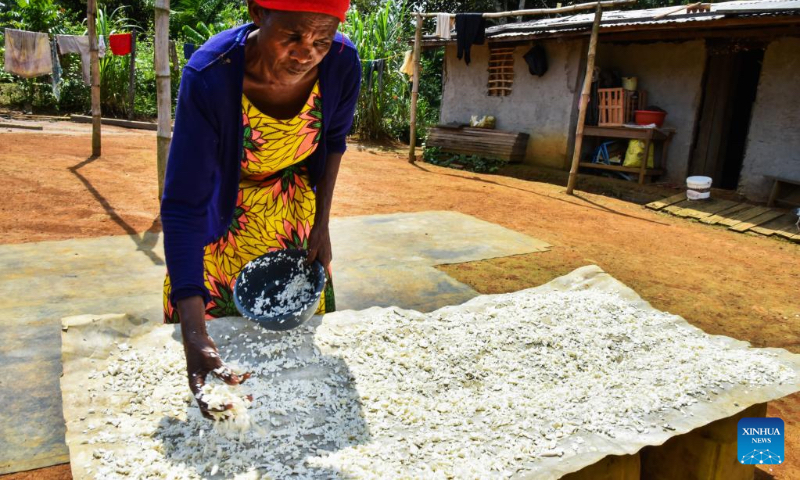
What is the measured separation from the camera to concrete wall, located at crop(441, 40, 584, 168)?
8.86 meters

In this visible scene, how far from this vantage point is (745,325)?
338 cm

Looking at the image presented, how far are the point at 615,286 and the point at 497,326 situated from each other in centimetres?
83

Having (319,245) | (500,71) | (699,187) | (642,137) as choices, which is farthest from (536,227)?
(500,71)

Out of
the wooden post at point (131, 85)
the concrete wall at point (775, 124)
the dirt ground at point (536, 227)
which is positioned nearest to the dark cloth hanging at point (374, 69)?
the dirt ground at point (536, 227)

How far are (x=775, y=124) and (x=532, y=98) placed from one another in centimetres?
354

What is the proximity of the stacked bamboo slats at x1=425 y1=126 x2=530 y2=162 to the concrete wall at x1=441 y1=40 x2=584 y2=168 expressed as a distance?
26 centimetres

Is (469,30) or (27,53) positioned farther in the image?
(27,53)

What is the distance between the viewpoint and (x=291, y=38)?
1.30 metres

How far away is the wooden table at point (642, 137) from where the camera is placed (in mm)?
7738

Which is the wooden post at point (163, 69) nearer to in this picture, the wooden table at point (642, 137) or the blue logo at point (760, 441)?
the blue logo at point (760, 441)

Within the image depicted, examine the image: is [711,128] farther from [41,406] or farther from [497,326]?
[41,406]

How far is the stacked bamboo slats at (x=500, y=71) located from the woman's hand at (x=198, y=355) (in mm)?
9309

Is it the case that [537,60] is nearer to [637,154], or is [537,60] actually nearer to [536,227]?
[637,154]

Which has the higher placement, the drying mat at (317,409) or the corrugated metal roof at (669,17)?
the corrugated metal roof at (669,17)
